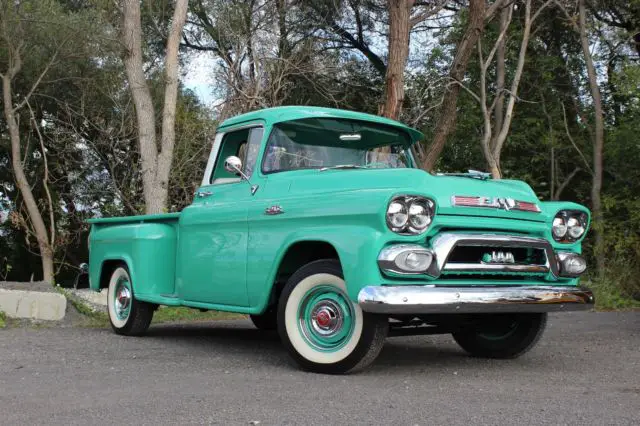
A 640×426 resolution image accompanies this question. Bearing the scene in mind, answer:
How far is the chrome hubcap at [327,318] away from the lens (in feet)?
18.0

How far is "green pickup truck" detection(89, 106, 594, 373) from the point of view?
5.14 m

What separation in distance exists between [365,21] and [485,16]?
9.12m

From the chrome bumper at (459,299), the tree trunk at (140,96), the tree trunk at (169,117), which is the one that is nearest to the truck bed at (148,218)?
the chrome bumper at (459,299)

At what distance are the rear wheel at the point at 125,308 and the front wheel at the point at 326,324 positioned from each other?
8.97 feet

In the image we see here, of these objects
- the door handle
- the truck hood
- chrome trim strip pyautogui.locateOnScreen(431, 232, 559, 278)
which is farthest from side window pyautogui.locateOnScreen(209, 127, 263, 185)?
chrome trim strip pyautogui.locateOnScreen(431, 232, 559, 278)

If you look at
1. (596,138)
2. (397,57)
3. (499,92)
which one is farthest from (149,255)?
(596,138)

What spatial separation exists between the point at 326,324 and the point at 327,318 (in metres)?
0.05

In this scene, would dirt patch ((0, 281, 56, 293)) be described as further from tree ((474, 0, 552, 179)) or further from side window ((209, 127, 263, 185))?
tree ((474, 0, 552, 179))

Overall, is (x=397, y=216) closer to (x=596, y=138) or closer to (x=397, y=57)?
(x=397, y=57)

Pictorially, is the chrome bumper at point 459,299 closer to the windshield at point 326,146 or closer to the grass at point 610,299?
the windshield at point 326,146

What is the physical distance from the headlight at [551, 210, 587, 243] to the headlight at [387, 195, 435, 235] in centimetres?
129

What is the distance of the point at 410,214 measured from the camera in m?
5.15

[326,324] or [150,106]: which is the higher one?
[150,106]

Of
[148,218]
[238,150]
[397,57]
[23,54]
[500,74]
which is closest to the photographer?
[238,150]
